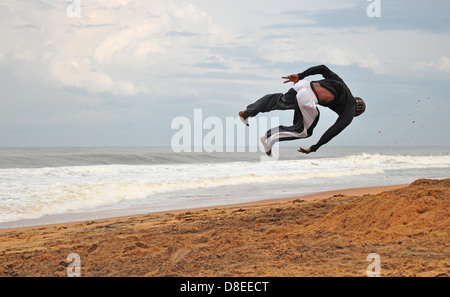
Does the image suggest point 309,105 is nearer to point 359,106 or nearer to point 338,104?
point 338,104

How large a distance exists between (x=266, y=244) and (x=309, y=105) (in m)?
3.68

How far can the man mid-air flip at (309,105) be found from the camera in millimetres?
4660

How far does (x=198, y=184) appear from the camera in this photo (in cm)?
2175

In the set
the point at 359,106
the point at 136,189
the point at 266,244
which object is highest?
the point at 359,106

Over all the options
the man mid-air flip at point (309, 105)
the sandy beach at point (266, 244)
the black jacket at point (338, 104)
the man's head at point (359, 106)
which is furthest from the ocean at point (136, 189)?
the man's head at point (359, 106)

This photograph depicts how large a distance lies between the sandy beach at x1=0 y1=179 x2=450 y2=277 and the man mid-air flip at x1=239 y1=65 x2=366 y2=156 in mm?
1986

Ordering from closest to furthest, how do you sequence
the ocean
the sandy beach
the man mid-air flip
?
the man mid-air flip, the sandy beach, the ocean

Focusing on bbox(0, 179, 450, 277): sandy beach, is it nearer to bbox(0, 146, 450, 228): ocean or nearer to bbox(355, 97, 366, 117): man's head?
bbox(355, 97, 366, 117): man's head

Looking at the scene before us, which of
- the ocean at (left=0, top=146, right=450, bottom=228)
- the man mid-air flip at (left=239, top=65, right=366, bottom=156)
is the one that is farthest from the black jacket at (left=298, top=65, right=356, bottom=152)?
the ocean at (left=0, top=146, right=450, bottom=228)

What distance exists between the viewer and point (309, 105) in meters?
4.61

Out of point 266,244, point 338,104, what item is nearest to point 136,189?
point 266,244

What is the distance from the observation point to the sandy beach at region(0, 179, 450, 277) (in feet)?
21.1

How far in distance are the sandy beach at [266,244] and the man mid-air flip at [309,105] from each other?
6.52ft
